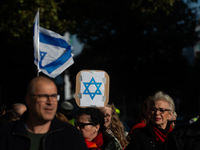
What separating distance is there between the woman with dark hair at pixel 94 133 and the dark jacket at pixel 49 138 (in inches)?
43.5

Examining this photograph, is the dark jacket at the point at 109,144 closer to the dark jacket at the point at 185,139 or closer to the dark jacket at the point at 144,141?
the dark jacket at the point at 144,141

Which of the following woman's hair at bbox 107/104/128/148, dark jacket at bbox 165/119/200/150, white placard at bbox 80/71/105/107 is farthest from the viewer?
white placard at bbox 80/71/105/107

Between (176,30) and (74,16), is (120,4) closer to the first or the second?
(74,16)

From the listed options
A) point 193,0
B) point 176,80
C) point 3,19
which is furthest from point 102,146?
point 176,80

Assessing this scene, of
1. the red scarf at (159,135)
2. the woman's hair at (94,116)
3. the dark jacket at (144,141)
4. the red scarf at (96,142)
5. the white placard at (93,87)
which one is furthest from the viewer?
the white placard at (93,87)

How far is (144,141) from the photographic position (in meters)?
4.32

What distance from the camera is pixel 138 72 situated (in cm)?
2764

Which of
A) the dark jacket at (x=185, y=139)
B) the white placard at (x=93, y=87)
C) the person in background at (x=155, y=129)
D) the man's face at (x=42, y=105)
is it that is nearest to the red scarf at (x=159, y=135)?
the person in background at (x=155, y=129)

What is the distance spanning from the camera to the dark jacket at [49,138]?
9.18ft

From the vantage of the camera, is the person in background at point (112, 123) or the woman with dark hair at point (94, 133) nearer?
the woman with dark hair at point (94, 133)

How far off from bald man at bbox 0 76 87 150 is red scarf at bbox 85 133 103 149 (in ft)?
3.51

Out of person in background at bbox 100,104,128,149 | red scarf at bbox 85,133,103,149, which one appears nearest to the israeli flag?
person in background at bbox 100,104,128,149

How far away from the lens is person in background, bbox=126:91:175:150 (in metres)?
4.33

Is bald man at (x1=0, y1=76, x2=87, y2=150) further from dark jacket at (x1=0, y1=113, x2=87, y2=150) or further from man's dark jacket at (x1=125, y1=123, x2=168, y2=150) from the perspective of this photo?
man's dark jacket at (x1=125, y1=123, x2=168, y2=150)
